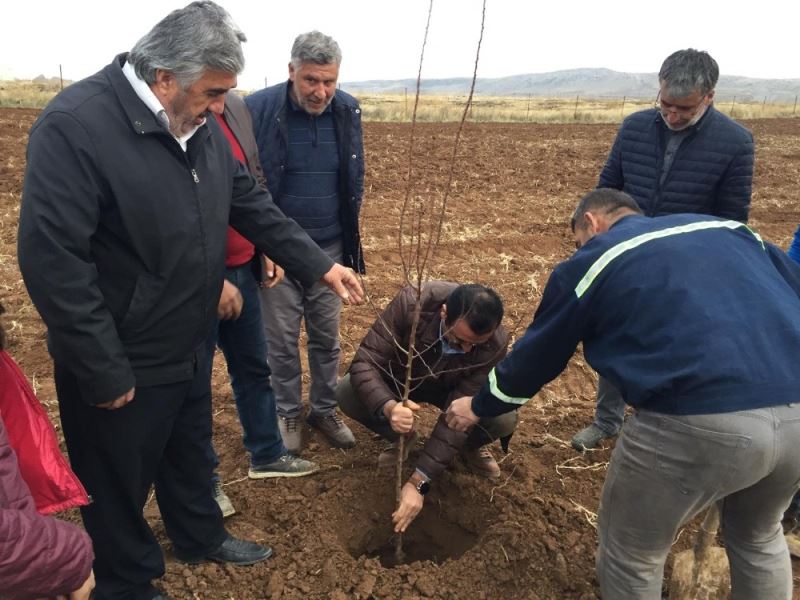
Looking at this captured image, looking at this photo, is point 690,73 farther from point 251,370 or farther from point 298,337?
point 251,370

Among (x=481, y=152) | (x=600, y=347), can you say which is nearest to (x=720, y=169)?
(x=600, y=347)

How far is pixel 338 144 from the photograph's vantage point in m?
3.42

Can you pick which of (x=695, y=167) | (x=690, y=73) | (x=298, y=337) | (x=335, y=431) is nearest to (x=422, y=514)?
(x=335, y=431)

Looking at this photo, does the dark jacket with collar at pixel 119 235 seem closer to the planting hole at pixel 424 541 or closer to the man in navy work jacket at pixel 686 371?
the man in navy work jacket at pixel 686 371

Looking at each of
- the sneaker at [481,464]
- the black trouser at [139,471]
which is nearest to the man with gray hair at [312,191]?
the sneaker at [481,464]

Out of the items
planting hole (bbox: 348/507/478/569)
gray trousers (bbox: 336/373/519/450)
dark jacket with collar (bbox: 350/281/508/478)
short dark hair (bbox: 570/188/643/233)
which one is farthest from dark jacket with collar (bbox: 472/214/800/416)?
planting hole (bbox: 348/507/478/569)

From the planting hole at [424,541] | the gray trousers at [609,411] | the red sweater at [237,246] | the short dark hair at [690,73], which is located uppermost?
the short dark hair at [690,73]

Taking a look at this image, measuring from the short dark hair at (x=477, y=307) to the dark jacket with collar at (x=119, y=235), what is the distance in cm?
108

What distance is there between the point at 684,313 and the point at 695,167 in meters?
1.70

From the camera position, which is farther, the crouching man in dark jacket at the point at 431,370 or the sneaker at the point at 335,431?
the sneaker at the point at 335,431

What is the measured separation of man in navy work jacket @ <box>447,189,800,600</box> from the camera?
73.0 inches

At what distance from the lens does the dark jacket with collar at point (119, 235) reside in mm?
1813

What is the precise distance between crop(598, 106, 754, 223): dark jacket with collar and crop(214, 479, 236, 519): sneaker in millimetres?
2662

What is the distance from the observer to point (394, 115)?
82.3ft
